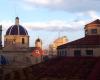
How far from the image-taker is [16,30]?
10206cm

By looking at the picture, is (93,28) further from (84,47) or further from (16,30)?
(16,30)

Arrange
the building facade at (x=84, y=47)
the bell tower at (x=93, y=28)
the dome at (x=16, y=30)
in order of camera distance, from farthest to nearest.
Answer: the dome at (x=16, y=30), the bell tower at (x=93, y=28), the building facade at (x=84, y=47)

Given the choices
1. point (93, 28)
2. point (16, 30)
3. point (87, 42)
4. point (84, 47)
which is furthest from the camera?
point (16, 30)

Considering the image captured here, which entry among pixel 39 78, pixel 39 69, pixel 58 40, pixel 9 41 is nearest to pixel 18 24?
pixel 9 41

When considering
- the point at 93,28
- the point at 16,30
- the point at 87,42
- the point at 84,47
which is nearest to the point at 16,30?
the point at 16,30

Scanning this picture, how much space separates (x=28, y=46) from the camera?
10181cm

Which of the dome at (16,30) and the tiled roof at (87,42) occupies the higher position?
the dome at (16,30)

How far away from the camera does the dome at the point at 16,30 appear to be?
102 meters

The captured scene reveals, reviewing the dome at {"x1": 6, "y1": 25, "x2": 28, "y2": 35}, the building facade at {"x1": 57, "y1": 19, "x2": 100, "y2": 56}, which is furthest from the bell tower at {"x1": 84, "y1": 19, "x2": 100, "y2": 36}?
the dome at {"x1": 6, "y1": 25, "x2": 28, "y2": 35}

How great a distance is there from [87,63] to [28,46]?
192 ft

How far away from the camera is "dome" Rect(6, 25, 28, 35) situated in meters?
102

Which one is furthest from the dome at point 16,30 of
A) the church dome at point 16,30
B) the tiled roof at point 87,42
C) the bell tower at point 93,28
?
the tiled roof at point 87,42

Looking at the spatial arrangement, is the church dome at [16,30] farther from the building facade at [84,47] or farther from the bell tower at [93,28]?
the bell tower at [93,28]

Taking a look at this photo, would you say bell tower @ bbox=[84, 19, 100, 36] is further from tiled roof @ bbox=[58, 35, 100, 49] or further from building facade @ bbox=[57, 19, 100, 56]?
tiled roof @ bbox=[58, 35, 100, 49]
